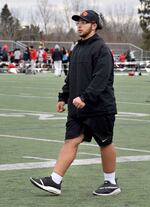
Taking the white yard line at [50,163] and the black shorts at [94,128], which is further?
the white yard line at [50,163]

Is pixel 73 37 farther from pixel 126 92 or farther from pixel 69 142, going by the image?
pixel 69 142

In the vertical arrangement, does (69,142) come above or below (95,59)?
below

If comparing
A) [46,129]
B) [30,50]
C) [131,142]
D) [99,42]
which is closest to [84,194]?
[99,42]

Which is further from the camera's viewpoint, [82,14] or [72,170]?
[72,170]

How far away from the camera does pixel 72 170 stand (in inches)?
343

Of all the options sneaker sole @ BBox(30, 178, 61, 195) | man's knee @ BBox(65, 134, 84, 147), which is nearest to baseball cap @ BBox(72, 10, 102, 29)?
man's knee @ BBox(65, 134, 84, 147)

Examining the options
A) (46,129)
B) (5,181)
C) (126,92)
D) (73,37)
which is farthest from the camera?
(73,37)

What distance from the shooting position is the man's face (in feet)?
23.5

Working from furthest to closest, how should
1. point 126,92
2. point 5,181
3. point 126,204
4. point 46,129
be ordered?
point 126,92, point 46,129, point 5,181, point 126,204

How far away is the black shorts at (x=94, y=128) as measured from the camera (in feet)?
23.4

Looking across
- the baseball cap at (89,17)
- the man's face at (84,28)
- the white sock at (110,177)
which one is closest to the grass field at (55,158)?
the white sock at (110,177)

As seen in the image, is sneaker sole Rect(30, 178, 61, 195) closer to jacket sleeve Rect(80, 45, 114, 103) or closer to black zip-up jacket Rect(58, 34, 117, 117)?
black zip-up jacket Rect(58, 34, 117, 117)

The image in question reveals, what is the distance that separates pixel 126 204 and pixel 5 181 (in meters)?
1.67

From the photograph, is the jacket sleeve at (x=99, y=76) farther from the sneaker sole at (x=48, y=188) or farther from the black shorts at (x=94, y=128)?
the sneaker sole at (x=48, y=188)
